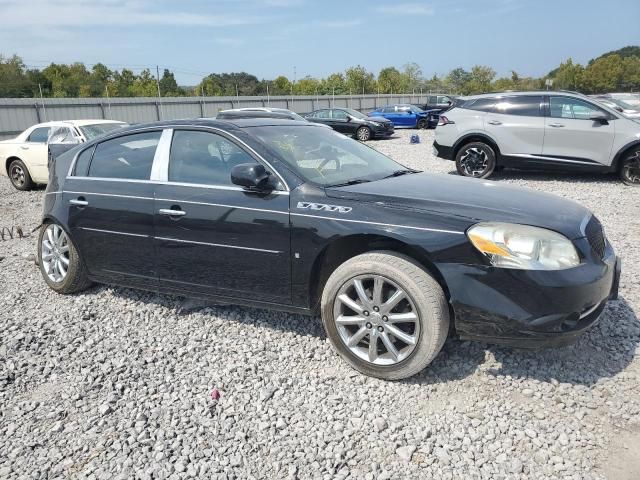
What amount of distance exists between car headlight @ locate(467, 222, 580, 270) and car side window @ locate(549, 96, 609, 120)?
784cm

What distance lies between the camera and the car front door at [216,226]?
3557 mm

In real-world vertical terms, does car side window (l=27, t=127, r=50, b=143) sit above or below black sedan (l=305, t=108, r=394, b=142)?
above

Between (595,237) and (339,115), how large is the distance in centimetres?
2098

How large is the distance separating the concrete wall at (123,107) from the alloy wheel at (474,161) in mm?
12162

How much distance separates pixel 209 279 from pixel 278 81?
68103mm

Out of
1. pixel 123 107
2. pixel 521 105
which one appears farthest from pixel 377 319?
pixel 123 107

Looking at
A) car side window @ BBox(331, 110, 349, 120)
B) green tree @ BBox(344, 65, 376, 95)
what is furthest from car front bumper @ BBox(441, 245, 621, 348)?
green tree @ BBox(344, 65, 376, 95)

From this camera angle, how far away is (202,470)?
102 inches

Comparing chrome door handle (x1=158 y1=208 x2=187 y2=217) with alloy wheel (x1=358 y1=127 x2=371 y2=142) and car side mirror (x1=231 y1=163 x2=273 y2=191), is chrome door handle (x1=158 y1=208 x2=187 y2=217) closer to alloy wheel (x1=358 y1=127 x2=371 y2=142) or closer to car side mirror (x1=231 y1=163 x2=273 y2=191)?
car side mirror (x1=231 y1=163 x2=273 y2=191)

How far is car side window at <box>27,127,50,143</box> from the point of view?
37.0ft

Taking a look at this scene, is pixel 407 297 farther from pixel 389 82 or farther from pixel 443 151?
pixel 389 82

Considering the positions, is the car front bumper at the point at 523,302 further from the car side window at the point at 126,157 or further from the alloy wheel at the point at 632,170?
the alloy wheel at the point at 632,170

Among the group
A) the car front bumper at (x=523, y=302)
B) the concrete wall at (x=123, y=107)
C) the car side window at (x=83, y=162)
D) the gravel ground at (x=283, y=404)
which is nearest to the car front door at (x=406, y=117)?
the concrete wall at (x=123, y=107)

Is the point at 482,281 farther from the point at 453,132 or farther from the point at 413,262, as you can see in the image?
the point at 453,132
